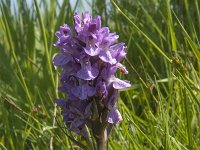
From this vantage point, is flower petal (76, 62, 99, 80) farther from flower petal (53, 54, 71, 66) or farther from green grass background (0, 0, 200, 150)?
green grass background (0, 0, 200, 150)

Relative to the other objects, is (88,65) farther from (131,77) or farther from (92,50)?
(131,77)

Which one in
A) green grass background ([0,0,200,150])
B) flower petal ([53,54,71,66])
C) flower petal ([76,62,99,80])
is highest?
flower petal ([53,54,71,66])

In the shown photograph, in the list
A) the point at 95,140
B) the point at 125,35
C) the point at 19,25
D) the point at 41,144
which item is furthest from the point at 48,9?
the point at 95,140

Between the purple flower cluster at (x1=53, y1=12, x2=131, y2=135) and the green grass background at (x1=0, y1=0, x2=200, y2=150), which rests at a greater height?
the purple flower cluster at (x1=53, y1=12, x2=131, y2=135)

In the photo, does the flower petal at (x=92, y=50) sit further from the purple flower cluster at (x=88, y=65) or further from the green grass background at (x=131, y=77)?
the green grass background at (x=131, y=77)

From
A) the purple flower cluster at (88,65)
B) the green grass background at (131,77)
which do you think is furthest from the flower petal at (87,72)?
the green grass background at (131,77)

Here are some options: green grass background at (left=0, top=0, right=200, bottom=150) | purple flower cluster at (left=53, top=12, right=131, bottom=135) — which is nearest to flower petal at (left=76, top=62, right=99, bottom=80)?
purple flower cluster at (left=53, top=12, right=131, bottom=135)

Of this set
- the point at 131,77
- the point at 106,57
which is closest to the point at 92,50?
the point at 106,57
